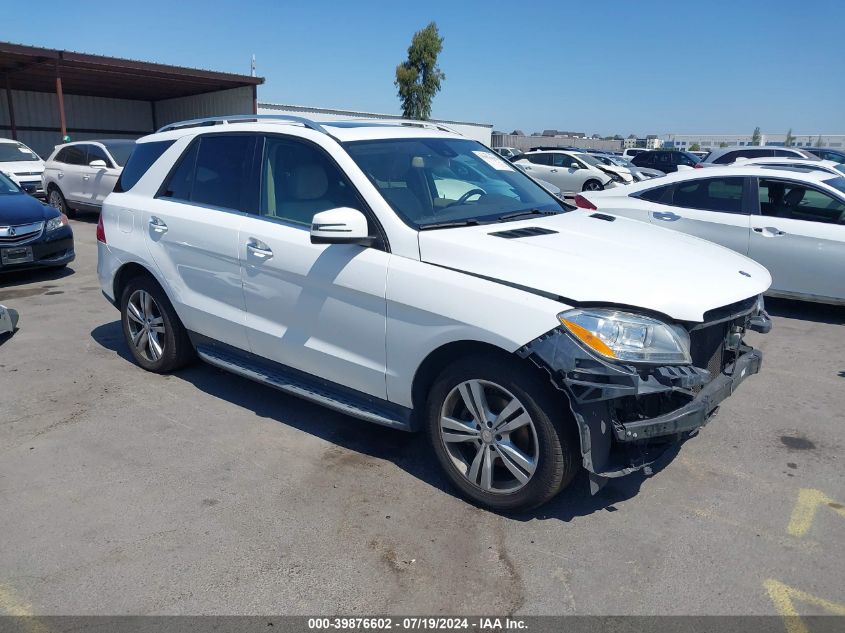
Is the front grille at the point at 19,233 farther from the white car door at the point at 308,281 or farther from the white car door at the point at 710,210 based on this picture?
the white car door at the point at 710,210

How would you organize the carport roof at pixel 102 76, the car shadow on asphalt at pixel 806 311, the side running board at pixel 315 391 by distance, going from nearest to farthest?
1. the side running board at pixel 315 391
2. the car shadow on asphalt at pixel 806 311
3. the carport roof at pixel 102 76

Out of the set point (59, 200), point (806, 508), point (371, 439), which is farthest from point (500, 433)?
point (59, 200)

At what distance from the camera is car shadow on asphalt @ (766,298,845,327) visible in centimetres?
714

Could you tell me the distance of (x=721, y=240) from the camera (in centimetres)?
736

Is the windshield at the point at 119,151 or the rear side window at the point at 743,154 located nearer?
the windshield at the point at 119,151

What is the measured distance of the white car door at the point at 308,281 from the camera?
3.64 m

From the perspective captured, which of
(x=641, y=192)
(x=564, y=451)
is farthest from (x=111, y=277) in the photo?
(x=641, y=192)

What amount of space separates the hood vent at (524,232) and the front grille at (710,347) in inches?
37.6

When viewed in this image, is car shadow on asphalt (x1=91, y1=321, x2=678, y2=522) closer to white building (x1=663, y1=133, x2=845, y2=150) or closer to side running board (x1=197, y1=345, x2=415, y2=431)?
side running board (x1=197, y1=345, x2=415, y2=431)

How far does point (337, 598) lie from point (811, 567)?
2.07 meters

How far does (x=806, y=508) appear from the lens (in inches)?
137

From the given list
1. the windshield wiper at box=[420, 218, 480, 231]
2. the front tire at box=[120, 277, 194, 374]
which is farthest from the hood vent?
the front tire at box=[120, 277, 194, 374]

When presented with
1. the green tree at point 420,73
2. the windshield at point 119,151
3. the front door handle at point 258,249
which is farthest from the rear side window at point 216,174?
the green tree at point 420,73

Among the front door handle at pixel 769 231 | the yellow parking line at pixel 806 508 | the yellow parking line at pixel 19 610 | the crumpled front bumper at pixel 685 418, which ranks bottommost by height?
the yellow parking line at pixel 19 610
